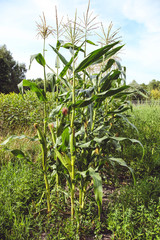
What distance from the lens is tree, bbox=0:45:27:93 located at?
78.6 feet

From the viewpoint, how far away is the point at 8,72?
82.3 feet

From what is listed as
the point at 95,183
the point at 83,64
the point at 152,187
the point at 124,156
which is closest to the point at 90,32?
the point at 83,64

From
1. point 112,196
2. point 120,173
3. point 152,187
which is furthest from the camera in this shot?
point 120,173

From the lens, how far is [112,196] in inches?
74.8

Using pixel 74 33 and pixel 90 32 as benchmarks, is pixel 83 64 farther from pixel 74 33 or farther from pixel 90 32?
pixel 90 32

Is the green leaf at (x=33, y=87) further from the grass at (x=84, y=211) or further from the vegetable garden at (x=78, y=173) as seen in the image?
the grass at (x=84, y=211)

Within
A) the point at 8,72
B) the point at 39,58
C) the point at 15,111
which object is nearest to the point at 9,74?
the point at 8,72

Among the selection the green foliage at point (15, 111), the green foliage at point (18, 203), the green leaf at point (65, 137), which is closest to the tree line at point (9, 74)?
the green foliage at point (15, 111)

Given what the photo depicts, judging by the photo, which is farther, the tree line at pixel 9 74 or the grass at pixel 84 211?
the tree line at pixel 9 74

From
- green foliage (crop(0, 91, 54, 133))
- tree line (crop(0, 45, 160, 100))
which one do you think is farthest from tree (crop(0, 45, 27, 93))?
green foliage (crop(0, 91, 54, 133))

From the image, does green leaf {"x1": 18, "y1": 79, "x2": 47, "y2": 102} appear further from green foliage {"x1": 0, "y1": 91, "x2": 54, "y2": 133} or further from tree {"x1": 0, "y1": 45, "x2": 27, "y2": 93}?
tree {"x1": 0, "y1": 45, "x2": 27, "y2": 93}

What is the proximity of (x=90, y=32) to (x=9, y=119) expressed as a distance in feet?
14.6

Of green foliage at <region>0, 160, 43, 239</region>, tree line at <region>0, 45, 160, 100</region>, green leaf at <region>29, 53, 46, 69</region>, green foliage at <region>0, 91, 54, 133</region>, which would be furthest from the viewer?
tree line at <region>0, 45, 160, 100</region>

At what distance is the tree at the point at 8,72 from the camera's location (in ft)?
78.6
